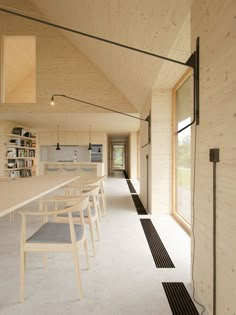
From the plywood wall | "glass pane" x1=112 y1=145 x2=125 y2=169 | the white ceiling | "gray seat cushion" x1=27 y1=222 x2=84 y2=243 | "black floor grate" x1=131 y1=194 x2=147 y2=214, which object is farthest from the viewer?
"glass pane" x1=112 y1=145 x2=125 y2=169

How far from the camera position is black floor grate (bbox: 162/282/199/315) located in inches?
63.7

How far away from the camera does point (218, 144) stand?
1.41 m

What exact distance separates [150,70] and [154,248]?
238 cm

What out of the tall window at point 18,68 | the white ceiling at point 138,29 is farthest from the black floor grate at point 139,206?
the tall window at point 18,68

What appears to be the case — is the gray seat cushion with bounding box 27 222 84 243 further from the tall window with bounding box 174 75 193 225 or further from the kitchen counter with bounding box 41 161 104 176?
the kitchen counter with bounding box 41 161 104 176

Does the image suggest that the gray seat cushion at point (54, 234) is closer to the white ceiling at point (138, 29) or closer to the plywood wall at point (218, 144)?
the plywood wall at point (218, 144)

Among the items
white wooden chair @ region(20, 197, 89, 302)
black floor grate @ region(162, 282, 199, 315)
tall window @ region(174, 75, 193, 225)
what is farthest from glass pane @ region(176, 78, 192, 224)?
white wooden chair @ region(20, 197, 89, 302)

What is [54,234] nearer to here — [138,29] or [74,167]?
[138,29]

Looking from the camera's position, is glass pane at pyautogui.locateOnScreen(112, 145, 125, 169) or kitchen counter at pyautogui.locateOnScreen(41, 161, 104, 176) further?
glass pane at pyautogui.locateOnScreen(112, 145, 125, 169)

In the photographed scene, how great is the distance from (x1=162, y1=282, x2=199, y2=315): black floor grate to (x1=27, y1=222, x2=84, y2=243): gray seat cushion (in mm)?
823

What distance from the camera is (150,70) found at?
10.9 feet

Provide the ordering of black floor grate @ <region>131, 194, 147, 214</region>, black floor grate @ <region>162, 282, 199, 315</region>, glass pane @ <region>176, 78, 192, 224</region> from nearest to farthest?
black floor grate @ <region>162, 282, 199, 315</region>, glass pane @ <region>176, 78, 192, 224</region>, black floor grate @ <region>131, 194, 147, 214</region>

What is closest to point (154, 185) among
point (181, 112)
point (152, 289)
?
point (181, 112)

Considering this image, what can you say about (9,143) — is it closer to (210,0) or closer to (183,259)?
(183,259)
